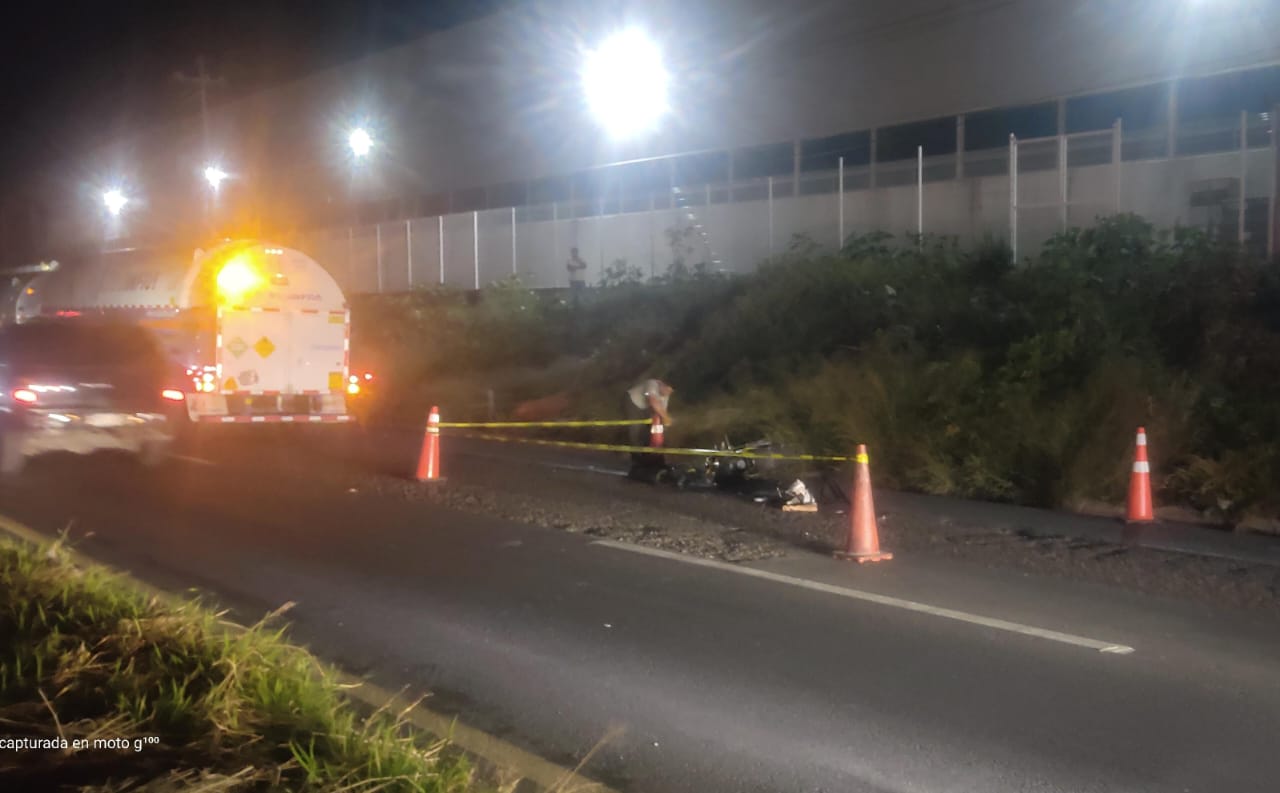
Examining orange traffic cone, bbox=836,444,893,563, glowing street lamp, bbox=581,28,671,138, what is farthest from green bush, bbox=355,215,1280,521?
glowing street lamp, bbox=581,28,671,138

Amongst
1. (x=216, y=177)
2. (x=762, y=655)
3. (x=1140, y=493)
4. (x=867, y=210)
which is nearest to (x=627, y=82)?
(x=867, y=210)

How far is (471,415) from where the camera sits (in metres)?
22.7

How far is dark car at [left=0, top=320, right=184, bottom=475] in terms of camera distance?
1445 centimetres

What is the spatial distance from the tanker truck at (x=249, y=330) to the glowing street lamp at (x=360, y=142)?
16027mm

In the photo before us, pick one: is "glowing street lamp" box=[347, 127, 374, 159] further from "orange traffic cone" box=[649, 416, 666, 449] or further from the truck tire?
"orange traffic cone" box=[649, 416, 666, 449]

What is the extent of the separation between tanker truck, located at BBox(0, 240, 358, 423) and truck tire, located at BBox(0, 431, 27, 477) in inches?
107

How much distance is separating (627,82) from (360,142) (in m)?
10.9

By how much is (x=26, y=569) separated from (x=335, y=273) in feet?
110

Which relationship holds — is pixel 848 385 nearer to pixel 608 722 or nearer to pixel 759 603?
pixel 759 603

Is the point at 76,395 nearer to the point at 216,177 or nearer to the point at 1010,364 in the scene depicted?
the point at 1010,364

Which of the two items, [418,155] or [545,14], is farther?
[418,155]

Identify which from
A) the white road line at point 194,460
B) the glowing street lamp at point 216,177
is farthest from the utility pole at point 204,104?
the white road line at point 194,460

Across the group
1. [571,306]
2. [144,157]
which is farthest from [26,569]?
[144,157]

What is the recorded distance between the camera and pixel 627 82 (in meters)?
27.4
